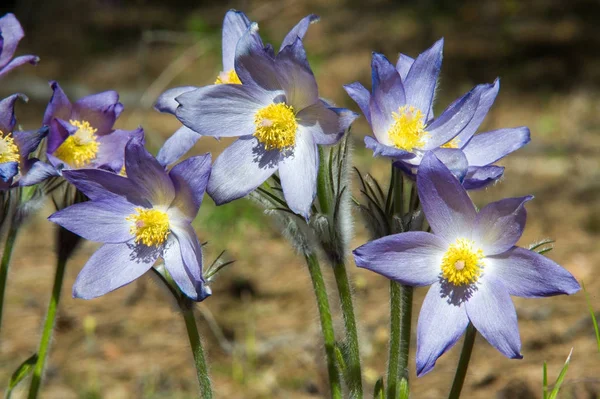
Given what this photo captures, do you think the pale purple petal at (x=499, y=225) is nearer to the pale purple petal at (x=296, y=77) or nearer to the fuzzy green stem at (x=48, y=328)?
the pale purple petal at (x=296, y=77)

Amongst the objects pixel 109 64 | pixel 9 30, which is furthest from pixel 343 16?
pixel 9 30

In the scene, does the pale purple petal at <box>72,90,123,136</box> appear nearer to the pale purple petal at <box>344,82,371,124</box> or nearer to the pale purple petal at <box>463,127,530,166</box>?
the pale purple petal at <box>344,82,371,124</box>

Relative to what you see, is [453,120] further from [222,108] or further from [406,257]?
[222,108]

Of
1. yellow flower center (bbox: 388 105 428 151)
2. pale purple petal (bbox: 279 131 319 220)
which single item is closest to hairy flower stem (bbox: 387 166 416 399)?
yellow flower center (bbox: 388 105 428 151)

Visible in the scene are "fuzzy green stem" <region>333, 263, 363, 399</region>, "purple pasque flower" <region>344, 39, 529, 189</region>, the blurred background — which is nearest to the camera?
"purple pasque flower" <region>344, 39, 529, 189</region>

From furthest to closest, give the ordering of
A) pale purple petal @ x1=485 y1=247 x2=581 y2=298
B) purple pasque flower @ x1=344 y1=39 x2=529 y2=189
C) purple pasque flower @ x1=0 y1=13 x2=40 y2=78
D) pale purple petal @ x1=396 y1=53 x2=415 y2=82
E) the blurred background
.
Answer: the blurred background → purple pasque flower @ x1=0 y1=13 x2=40 y2=78 → pale purple petal @ x1=396 y1=53 x2=415 y2=82 → purple pasque flower @ x1=344 y1=39 x2=529 y2=189 → pale purple petal @ x1=485 y1=247 x2=581 y2=298

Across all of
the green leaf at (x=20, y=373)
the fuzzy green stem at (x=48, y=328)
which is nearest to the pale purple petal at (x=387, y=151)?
the fuzzy green stem at (x=48, y=328)

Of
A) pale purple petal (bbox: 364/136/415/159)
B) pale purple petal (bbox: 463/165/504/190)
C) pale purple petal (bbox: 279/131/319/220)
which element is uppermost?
pale purple petal (bbox: 364/136/415/159)
